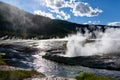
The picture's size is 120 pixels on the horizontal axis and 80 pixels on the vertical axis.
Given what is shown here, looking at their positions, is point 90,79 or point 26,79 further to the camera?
point 26,79

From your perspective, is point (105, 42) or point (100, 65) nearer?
point (100, 65)

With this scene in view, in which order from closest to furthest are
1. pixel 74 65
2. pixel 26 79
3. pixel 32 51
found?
pixel 26 79 → pixel 74 65 → pixel 32 51

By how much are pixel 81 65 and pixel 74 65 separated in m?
1.89

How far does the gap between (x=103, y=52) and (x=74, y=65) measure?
26.3 meters

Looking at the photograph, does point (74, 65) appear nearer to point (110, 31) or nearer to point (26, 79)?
point (26, 79)

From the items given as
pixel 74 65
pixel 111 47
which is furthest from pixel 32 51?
pixel 74 65

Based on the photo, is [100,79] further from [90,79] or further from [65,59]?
[65,59]

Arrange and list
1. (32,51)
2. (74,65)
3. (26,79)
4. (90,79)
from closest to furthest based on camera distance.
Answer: (90,79), (26,79), (74,65), (32,51)

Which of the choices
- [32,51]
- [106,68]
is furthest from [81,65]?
[32,51]

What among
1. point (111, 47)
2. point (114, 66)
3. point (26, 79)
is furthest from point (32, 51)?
point (26, 79)

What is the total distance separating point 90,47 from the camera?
128m

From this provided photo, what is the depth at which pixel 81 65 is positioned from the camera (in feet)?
296

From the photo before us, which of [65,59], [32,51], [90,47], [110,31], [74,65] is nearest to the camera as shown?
[74,65]

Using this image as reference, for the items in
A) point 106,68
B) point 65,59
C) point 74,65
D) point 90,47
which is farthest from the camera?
point 90,47
